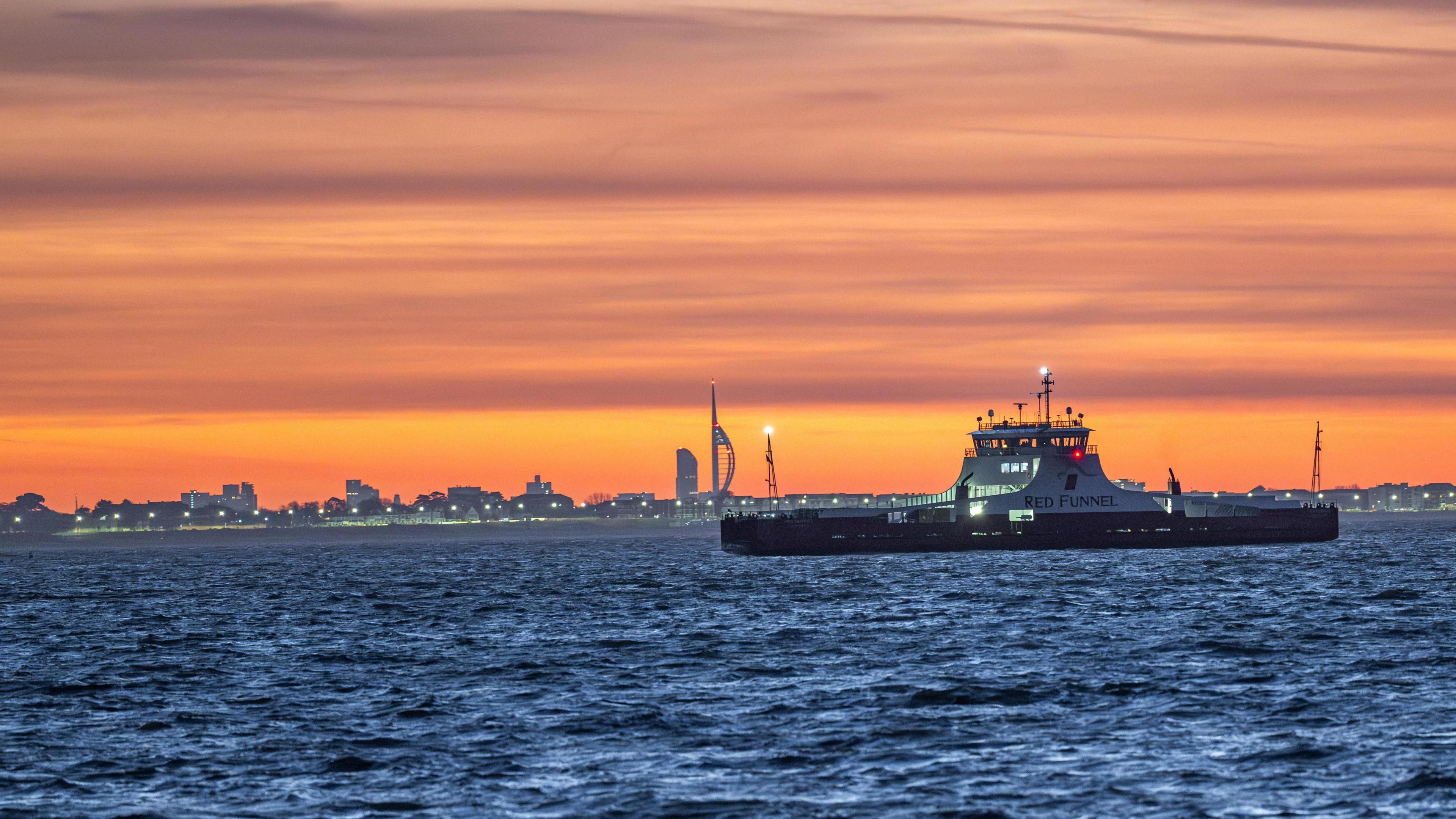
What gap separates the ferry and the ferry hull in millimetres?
69

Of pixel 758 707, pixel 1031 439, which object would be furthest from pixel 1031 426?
pixel 758 707

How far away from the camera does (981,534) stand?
129625 millimetres

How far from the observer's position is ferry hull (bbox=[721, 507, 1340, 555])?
12925 cm

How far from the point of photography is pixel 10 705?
43594 mm

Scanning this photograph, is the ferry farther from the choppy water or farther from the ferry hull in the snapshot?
the choppy water

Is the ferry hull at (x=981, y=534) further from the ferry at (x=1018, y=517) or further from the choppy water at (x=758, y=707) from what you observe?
the choppy water at (x=758, y=707)

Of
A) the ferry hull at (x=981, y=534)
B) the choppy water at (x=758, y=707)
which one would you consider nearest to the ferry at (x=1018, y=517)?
the ferry hull at (x=981, y=534)

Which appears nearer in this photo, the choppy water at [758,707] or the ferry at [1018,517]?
the choppy water at [758,707]

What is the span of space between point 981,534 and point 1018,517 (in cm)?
338

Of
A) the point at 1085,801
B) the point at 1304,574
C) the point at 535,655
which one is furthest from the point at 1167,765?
the point at 1304,574

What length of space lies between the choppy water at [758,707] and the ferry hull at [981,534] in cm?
4345

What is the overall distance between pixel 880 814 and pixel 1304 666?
84.1 ft

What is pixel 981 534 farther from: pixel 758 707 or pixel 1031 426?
pixel 758 707

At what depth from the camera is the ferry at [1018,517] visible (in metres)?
130
